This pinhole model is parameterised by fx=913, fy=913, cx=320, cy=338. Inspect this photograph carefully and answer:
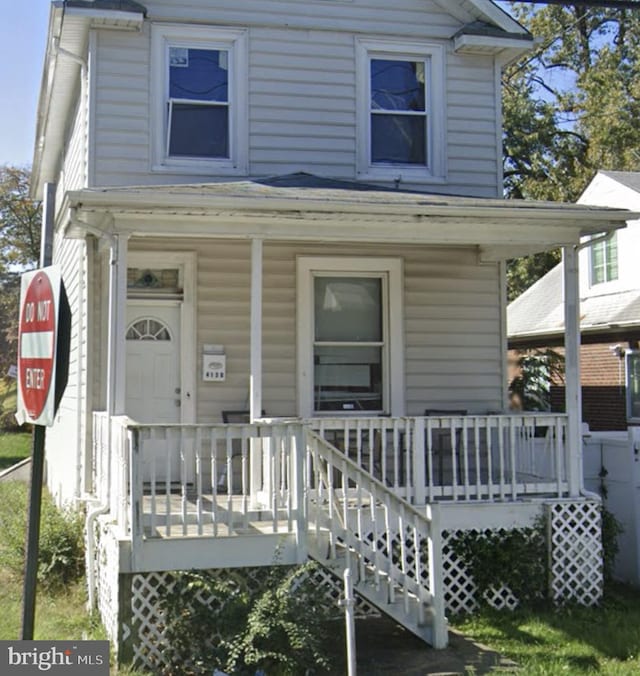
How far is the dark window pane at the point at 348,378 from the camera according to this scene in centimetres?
1097

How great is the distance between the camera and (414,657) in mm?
7680

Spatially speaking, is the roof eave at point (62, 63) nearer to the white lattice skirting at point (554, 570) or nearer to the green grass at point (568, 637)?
the white lattice skirting at point (554, 570)

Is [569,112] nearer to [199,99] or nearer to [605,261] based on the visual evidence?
[605,261]

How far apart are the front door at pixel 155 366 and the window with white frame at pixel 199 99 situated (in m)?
1.75

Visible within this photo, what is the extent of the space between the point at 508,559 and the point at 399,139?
5.42m

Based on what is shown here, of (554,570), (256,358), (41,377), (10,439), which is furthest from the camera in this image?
(10,439)

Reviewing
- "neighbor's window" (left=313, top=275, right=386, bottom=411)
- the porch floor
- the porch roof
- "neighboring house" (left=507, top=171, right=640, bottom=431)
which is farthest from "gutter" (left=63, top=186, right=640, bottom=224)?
"neighboring house" (left=507, top=171, right=640, bottom=431)

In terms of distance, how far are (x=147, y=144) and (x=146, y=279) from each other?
1.61 metres

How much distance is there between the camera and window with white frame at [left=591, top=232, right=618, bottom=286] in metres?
19.2

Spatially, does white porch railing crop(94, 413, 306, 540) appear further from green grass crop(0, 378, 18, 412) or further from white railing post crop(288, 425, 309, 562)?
green grass crop(0, 378, 18, 412)

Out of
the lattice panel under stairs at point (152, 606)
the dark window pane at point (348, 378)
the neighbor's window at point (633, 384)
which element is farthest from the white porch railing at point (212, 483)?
the neighbor's window at point (633, 384)

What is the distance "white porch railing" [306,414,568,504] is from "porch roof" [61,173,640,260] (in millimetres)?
1865

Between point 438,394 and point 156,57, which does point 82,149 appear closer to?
point 156,57

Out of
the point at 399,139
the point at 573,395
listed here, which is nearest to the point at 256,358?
the point at 573,395
